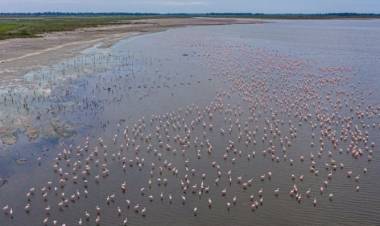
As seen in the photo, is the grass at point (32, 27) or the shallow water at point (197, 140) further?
the grass at point (32, 27)

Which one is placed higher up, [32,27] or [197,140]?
[197,140]

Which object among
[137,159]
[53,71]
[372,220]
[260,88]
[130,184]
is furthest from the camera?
[53,71]

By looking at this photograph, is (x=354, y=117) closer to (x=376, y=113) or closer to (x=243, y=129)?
(x=376, y=113)

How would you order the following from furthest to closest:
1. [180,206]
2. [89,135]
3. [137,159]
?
[89,135] → [137,159] → [180,206]

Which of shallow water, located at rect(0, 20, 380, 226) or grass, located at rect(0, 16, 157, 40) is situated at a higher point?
shallow water, located at rect(0, 20, 380, 226)

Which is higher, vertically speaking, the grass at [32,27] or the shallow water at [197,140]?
the shallow water at [197,140]

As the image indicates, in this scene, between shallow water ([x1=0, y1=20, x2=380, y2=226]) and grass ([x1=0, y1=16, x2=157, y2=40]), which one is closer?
shallow water ([x1=0, y1=20, x2=380, y2=226])

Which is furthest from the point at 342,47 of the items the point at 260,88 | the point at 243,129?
the point at 243,129

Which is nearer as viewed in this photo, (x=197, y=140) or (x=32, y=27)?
(x=197, y=140)
